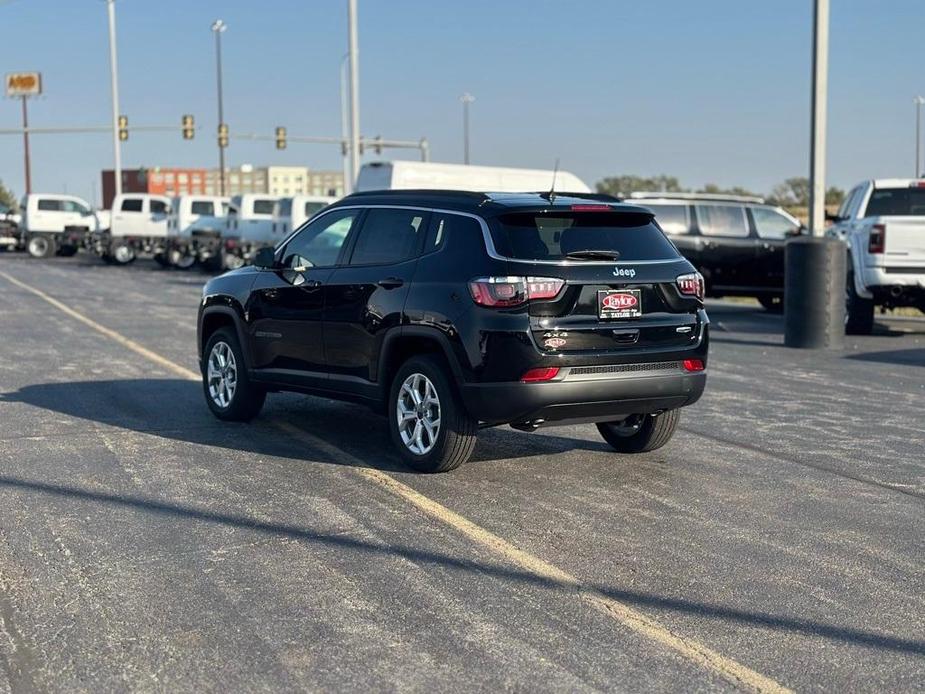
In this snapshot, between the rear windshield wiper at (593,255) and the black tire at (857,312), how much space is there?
33.9 ft

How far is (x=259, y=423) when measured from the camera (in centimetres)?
951

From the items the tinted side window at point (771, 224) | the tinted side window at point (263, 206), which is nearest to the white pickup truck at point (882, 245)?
the tinted side window at point (771, 224)

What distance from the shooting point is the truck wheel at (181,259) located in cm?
3791

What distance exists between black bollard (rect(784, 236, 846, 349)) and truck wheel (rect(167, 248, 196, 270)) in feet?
82.3

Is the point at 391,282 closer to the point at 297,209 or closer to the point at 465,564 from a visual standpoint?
the point at 465,564

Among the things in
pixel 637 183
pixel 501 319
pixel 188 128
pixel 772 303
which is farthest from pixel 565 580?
pixel 637 183

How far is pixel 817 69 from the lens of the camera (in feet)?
51.7

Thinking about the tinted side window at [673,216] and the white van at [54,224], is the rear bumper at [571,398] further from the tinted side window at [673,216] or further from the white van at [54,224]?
the white van at [54,224]

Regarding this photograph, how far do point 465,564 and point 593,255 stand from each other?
2.37m

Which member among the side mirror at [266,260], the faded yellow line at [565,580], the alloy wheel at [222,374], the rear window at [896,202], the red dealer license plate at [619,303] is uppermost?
the rear window at [896,202]

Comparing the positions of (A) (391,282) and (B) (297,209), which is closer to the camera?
(A) (391,282)

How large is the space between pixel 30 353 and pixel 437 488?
8.37 meters

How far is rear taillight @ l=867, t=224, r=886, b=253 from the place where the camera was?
1606 centimetres

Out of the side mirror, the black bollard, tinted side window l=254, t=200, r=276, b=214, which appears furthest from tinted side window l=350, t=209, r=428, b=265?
tinted side window l=254, t=200, r=276, b=214
